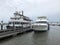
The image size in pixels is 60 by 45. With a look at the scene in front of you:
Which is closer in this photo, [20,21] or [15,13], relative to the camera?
[20,21]

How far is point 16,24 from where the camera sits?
44875mm

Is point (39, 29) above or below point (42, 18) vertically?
below

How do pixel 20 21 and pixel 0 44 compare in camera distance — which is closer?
pixel 0 44

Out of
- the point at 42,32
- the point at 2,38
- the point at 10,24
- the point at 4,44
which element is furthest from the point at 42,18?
the point at 4,44

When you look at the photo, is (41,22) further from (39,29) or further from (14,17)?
(14,17)

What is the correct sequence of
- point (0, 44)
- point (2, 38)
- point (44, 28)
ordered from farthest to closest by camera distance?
point (44, 28) < point (2, 38) < point (0, 44)

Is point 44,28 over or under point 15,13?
under

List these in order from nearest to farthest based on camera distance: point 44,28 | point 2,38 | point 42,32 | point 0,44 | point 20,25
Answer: point 0,44 < point 2,38 < point 44,28 < point 42,32 < point 20,25

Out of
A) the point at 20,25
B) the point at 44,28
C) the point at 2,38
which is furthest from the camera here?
the point at 20,25

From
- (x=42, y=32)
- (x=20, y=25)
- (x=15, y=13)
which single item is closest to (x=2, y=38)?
(x=42, y=32)

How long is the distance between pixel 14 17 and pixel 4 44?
27.0 meters

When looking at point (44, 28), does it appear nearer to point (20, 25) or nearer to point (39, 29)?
point (39, 29)

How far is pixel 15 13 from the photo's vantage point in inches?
1933

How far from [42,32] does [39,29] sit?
3.22 meters
